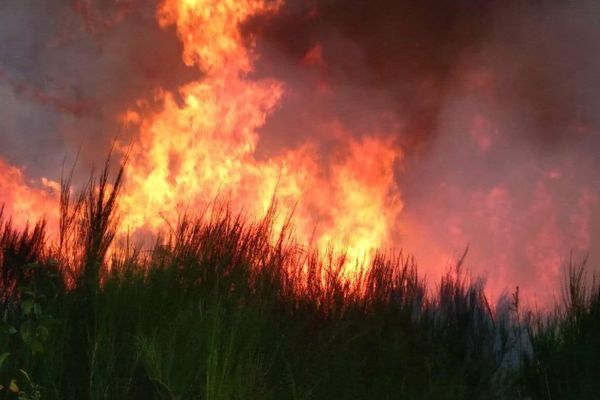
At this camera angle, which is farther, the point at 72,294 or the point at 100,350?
the point at 72,294

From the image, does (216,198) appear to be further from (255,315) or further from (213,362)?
(213,362)

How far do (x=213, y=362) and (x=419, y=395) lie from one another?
1.70 meters

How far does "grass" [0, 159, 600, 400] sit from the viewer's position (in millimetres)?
4211

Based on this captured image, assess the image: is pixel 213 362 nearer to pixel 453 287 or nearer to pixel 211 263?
pixel 211 263

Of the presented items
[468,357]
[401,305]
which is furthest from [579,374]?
[401,305]

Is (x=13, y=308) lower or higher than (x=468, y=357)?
lower

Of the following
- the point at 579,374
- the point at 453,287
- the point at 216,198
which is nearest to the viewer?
the point at 579,374

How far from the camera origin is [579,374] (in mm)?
5797

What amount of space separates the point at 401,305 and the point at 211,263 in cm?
203

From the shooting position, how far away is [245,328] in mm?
4637

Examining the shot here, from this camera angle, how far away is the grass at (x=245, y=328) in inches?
166

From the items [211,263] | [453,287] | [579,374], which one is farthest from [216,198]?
[579,374]

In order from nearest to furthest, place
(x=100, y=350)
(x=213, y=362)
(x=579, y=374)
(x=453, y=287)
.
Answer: (x=213, y=362)
(x=100, y=350)
(x=579, y=374)
(x=453, y=287)

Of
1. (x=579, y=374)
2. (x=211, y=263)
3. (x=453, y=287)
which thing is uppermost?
(x=453, y=287)
